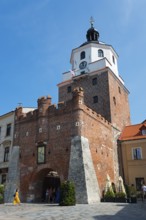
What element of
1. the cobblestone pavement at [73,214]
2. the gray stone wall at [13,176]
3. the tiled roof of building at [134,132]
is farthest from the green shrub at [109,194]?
the gray stone wall at [13,176]

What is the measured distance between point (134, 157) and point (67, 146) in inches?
402

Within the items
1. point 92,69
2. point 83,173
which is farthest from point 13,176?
point 92,69

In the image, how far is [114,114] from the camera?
3161cm

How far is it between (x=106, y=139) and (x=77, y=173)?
318 inches

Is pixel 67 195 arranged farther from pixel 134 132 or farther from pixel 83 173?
pixel 134 132

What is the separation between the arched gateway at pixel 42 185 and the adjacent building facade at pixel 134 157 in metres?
8.95

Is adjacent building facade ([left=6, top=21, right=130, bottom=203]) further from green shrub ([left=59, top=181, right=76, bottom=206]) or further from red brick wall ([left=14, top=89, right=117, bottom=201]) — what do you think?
green shrub ([left=59, top=181, right=76, bottom=206])

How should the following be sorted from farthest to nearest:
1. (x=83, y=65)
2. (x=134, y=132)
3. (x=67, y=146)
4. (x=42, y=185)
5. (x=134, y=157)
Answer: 1. (x=83, y=65)
2. (x=134, y=132)
3. (x=134, y=157)
4. (x=42, y=185)
5. (x=67, y=146)

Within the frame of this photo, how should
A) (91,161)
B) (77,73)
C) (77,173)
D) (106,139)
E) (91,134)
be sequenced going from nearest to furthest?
1. (77,173)
2. (91,161)
3. (91,134)
4. (106,139)
5. (77,73)

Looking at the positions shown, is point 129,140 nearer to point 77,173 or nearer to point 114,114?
point 114,114

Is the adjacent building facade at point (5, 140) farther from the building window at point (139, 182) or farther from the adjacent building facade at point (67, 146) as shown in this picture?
the building window at point (139, 182)

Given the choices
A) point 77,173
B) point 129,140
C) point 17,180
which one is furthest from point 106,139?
point 17,180

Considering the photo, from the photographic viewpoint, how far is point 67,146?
22.9m

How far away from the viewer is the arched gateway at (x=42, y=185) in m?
23.7
